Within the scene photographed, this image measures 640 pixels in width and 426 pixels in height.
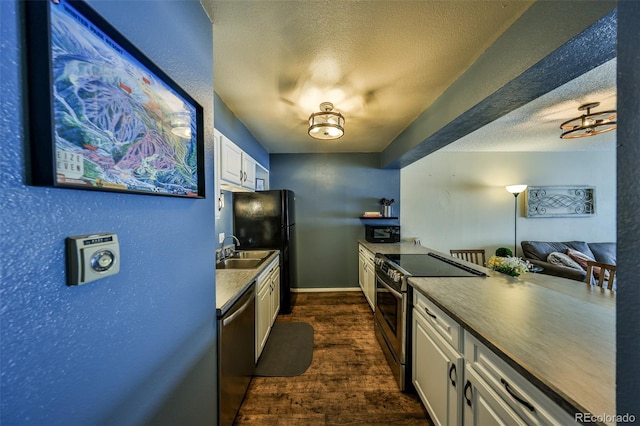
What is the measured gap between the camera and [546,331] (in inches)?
38.6

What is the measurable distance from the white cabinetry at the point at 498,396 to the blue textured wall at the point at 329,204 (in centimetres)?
295

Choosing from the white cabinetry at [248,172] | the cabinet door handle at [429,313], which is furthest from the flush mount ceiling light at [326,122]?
the cabinet door handle at [429,313]

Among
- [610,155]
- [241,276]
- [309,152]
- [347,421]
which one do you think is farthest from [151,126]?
[610,155]

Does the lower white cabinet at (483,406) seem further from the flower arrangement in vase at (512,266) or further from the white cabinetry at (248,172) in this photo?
the white cabinetry at (248,172)

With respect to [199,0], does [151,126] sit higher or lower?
lower

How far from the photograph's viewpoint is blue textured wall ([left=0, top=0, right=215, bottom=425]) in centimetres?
46

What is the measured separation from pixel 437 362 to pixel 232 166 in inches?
90.4

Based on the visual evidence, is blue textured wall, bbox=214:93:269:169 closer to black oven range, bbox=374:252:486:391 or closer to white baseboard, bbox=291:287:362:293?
black oven range, bbox=374:252:486:391

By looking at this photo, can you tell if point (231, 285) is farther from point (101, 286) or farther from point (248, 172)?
point (248, 172)

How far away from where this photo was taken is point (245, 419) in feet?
5.16

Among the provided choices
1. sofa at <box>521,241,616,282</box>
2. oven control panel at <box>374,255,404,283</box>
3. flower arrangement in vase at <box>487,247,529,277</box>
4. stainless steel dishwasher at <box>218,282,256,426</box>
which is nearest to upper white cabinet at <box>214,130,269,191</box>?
stainless steel dishwasher at <box>218,282,256,426</box>

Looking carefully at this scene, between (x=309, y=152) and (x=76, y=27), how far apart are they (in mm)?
3550

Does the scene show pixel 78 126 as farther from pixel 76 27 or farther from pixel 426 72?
pixel 426 72

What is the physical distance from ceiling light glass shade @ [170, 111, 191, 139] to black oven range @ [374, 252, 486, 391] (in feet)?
5.70
